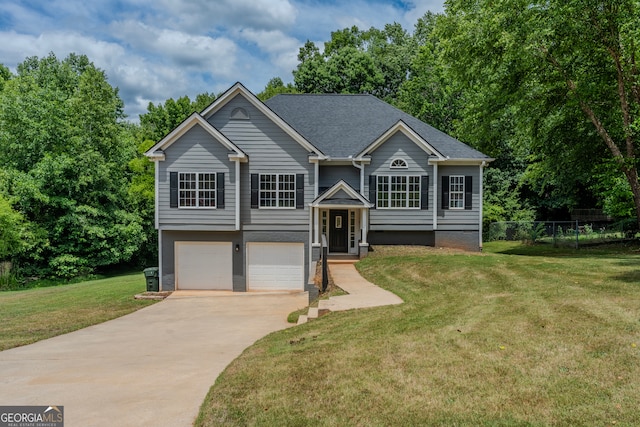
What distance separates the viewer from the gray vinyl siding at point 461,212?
19.3 m

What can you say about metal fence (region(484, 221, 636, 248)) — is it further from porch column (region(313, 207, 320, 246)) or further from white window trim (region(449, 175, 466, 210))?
porch column (region(313, 207, 320, 246))

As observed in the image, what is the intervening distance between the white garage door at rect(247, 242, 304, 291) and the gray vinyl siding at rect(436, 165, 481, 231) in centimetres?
680

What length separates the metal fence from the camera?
923 inches

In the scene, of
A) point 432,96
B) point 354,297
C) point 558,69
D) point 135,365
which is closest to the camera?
point 135,365

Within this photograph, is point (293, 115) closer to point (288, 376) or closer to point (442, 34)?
point (442, 34)

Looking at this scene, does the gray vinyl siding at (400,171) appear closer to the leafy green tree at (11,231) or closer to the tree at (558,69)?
the tree at (558,69)

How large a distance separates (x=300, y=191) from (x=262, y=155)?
7.57ft

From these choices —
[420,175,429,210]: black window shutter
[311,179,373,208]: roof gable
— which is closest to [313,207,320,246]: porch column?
[311,179,373,208]: roof gable

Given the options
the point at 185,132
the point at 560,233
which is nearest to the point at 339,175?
the point at 185,132

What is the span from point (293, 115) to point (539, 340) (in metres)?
17.8

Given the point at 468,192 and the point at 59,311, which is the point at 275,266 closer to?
the point at 59,311

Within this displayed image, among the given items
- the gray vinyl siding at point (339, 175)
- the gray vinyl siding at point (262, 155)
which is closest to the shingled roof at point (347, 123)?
the gray vinyl siding at point (339, 175)

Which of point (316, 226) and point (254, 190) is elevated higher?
point (254, 190)

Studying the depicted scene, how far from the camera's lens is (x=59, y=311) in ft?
44.1
